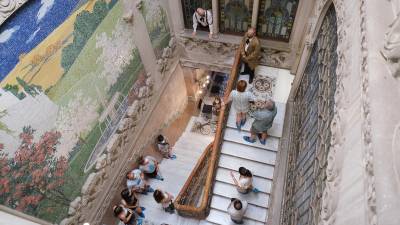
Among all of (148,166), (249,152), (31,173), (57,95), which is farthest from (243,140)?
(31,173)

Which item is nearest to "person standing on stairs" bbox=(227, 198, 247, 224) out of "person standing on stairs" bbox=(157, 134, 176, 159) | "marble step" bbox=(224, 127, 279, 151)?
"marble step" bbox=(224, 127, 279, 151)

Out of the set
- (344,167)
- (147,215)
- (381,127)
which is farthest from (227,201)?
(381,127)

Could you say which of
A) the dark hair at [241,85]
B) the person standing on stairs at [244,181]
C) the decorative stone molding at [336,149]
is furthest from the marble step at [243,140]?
the decorative stone molding at [336,149]

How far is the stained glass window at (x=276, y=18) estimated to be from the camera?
8251 mm

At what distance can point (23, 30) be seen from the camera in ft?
15.5

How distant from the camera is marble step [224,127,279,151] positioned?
8.01 meters

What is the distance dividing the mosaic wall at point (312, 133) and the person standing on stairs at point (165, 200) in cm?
268

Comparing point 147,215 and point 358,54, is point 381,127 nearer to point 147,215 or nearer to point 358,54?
point 358,54

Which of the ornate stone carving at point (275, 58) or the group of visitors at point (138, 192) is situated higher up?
the ornate stone carving at point (275, 58)

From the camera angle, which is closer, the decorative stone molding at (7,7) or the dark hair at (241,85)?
the decorative stone molding at (7,7)

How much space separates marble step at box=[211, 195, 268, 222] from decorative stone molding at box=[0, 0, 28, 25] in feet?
17.9

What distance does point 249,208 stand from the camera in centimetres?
751

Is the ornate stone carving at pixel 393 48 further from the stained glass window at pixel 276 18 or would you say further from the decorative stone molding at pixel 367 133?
the stained glass window at pixel 276 18

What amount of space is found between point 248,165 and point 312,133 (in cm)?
242
